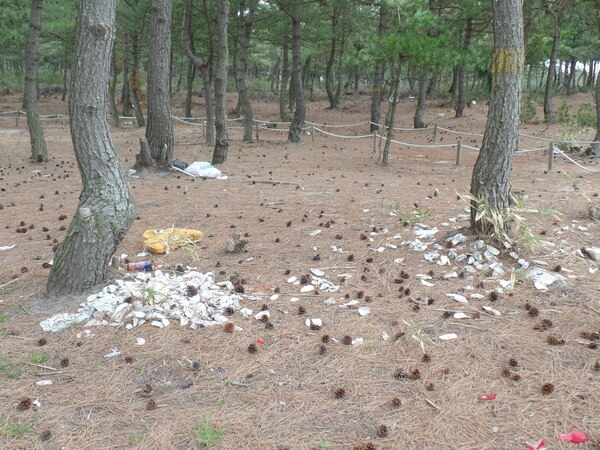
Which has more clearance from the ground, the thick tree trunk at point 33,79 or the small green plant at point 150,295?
the thick tree trunk at point 33,79

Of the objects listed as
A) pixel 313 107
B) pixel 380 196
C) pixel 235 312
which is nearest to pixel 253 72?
pixel 313 107

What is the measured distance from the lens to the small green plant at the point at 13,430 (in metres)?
2.72

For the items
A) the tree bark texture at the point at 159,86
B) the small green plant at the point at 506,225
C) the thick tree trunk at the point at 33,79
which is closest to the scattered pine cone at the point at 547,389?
the small green plant at the point at 506,225

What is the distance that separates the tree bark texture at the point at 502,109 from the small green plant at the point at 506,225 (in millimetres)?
56

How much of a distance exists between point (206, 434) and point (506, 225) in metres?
3.51

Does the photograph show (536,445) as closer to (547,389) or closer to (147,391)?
(547,389)

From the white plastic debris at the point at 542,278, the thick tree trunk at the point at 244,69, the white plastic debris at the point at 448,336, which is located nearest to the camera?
the white plastic debris at the point at 448,336

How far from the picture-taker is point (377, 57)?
10.4 m

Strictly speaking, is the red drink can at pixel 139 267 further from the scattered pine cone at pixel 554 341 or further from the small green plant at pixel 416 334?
the scattered pine cone at pixel 554 341

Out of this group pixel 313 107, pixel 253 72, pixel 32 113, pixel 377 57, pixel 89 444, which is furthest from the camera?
pixel 253 72

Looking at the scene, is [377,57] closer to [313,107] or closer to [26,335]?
[26,335]

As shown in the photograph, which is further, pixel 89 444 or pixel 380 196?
pixel 380 196

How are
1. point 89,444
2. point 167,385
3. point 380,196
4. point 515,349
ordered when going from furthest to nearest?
1. point 380,196
2. point 515,349
3. point 167,385
4. point 89,444

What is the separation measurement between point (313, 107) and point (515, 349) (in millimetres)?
26542
